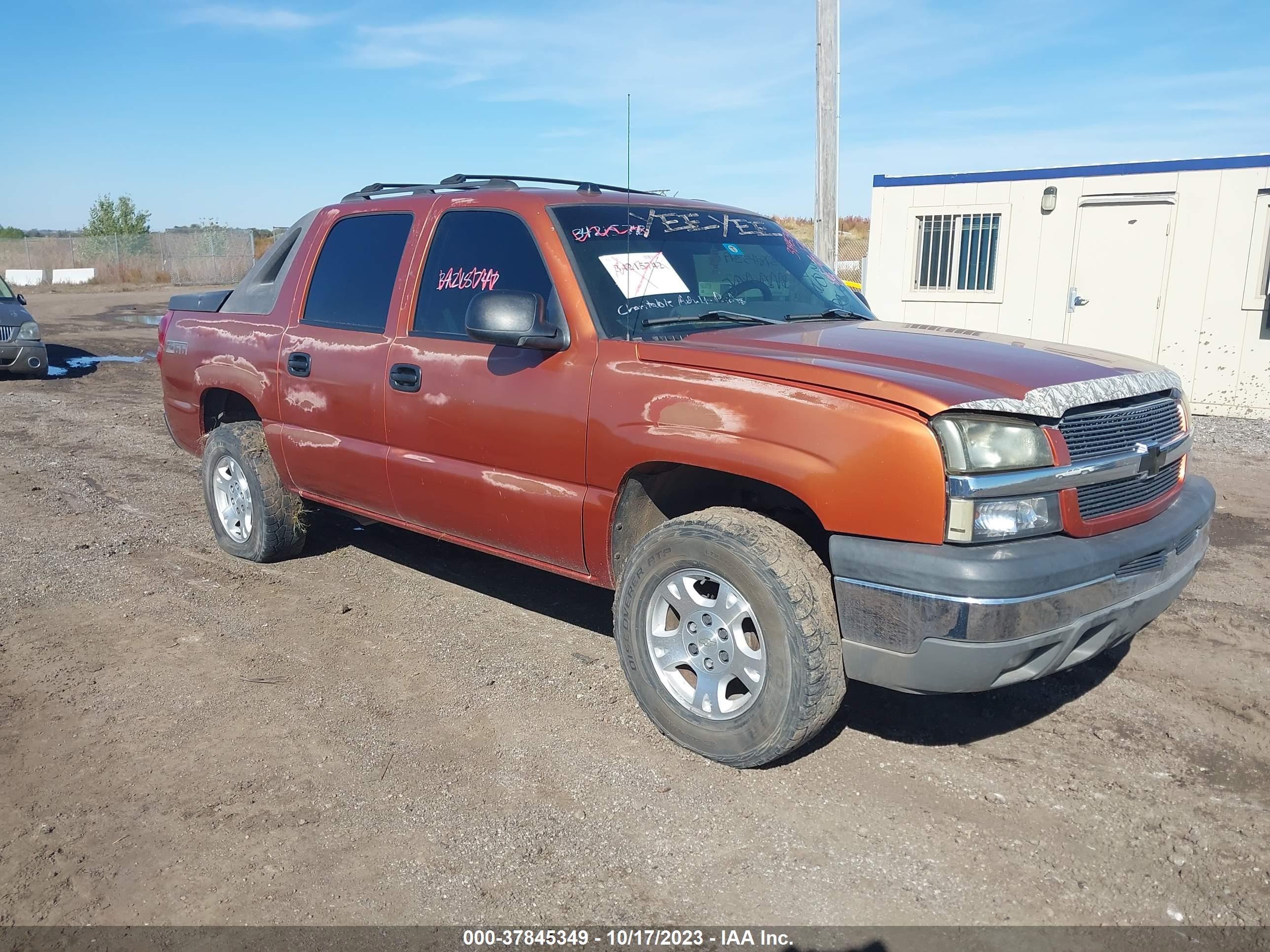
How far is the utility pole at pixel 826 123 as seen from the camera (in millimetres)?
9883

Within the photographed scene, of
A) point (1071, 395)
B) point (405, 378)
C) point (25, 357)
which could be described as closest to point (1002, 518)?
point (1071, 395)

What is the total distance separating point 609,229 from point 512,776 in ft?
7.21

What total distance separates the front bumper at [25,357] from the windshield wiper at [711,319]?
13108mm

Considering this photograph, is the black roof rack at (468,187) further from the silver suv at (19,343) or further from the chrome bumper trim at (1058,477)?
the silver suv at (19,343)

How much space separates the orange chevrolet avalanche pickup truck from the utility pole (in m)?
5.52

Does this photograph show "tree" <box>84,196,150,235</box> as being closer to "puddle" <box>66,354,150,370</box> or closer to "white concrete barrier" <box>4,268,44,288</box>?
"white concrete barrier" <box>4,268,44,288</box>

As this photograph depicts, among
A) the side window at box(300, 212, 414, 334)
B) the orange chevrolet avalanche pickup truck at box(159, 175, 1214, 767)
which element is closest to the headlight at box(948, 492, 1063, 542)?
the orange chevrolet avalanche pickup truck at box(159, 175, 1214, 767)

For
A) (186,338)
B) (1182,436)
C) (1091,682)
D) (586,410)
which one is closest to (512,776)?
(586,410)

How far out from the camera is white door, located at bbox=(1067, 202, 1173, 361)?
38.5 ft

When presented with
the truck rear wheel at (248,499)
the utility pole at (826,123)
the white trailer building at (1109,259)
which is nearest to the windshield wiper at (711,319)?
the truck rear wheel at (248,499)

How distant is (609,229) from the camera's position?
420 centimetres

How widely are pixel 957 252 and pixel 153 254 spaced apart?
3896 centimetres

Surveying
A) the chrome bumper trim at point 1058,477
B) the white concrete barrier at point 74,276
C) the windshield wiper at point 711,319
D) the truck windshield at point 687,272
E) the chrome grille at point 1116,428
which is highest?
the truck windshield at point 687,272

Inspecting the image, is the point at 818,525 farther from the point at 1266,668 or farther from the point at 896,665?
the point at 1266,668
